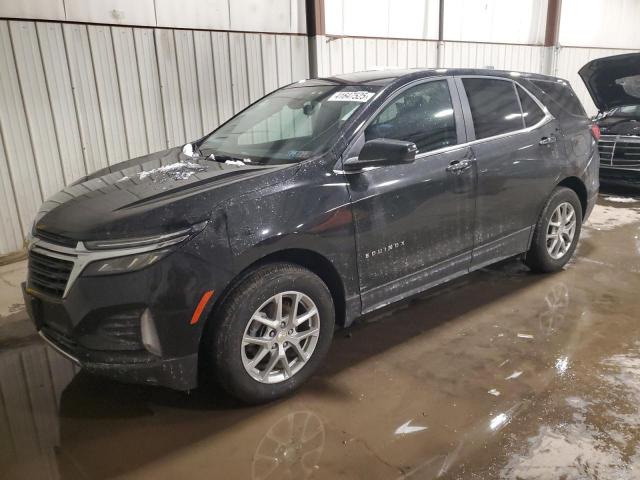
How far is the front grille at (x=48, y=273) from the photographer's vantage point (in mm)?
2406

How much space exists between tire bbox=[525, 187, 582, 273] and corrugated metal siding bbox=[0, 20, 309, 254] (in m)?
3.81

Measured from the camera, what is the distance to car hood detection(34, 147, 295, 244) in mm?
2354

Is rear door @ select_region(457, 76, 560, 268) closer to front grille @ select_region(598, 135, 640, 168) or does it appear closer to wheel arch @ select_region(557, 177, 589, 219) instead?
wheel arch @ select_region(557, 177, 589, 219)

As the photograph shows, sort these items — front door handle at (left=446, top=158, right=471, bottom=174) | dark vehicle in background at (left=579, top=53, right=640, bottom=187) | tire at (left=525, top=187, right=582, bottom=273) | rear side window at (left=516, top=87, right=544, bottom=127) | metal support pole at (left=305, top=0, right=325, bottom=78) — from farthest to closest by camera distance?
dark vehicle in background at (left=579, top=53, right=640, bottom=187)
metal support pole at (left=305, top=0, right=325, bottom=78)
tire at (left=525, top=187, right=582, bottom=273)
rear side window at (left=516, top=87, right=544, bottom=127)
front door handle at (left=446, top=158, right=471, bottom=174)

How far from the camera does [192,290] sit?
2342 mm

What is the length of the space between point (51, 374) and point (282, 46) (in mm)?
4874

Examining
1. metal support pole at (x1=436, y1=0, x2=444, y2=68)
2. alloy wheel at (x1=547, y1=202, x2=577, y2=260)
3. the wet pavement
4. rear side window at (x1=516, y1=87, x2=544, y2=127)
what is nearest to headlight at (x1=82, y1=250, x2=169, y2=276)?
the wet pavement

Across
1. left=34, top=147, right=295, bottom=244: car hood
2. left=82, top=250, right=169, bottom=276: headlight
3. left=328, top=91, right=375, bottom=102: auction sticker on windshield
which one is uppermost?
left=328, top=91, right=375, bottom=102: auction sticker on windshield

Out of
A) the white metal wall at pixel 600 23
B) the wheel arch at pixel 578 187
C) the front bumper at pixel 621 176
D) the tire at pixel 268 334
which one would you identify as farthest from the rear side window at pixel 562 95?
the white metal wall at pixel 600 23

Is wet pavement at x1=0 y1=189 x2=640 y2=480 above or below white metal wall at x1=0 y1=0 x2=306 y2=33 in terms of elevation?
below

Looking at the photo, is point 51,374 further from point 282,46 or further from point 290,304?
point 282,46

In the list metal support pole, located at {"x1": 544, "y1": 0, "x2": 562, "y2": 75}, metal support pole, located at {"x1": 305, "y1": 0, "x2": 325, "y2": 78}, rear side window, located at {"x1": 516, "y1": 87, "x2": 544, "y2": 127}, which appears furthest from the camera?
metal support pole, located at {"x1": 544, "y1": 0, "x2": 562, "y2": 75}

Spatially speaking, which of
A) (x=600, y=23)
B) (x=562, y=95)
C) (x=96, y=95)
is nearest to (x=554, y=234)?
(x=562, y=95)

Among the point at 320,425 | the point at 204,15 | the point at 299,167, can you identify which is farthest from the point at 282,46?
the point at 320,425
